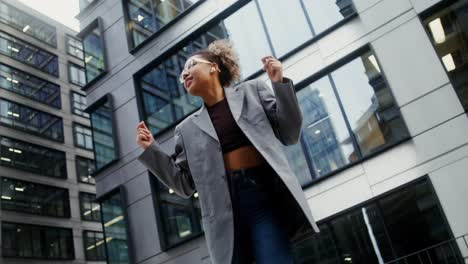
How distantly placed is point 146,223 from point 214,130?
13567 mm

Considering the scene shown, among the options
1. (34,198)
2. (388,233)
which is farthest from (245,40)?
(34,198)

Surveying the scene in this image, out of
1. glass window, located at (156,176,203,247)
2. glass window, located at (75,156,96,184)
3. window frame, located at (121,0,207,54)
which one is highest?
glass window, located at (75,156,96,184)

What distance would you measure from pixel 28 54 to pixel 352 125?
31.0m

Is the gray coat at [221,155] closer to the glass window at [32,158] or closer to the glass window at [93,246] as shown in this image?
the glass window at [32,158]

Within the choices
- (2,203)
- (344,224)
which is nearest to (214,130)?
(344,224)

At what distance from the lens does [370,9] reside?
39.7 ft

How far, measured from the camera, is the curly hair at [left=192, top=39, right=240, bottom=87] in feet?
9.28

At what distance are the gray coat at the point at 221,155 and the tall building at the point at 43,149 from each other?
→ 28507 mm

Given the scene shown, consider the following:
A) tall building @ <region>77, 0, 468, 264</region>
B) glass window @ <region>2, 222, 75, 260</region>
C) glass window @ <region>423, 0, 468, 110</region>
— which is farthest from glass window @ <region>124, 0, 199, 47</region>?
glass window @ <region>2, 222, 75, 260</region>

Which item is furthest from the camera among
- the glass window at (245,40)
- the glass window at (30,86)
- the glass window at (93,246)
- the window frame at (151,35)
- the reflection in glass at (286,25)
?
the glass window at (30,86)

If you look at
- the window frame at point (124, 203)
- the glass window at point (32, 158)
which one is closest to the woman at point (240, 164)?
the window frame at point (124, 203)

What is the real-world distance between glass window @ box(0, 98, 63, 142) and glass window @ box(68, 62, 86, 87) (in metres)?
4.16

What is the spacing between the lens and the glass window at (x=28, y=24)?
3525 centimetres

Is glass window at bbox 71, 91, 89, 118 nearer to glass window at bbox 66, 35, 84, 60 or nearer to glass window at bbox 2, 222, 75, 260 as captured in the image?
glass window at bbox 66, 35, 84, 60
